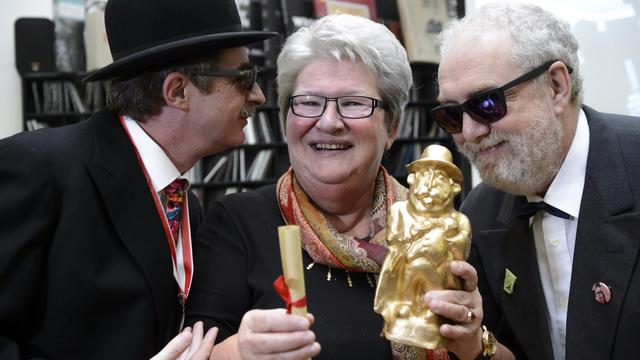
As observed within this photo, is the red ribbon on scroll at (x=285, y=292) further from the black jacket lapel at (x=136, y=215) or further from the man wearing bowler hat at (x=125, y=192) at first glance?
the black jacket lapel at (x=136, y=215)

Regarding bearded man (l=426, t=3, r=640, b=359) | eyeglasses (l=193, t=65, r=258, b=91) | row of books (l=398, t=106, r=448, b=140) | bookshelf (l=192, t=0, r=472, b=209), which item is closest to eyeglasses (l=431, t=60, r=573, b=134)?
bearded man (l=426, t=3, r=640, b=359)

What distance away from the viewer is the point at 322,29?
2111 mm

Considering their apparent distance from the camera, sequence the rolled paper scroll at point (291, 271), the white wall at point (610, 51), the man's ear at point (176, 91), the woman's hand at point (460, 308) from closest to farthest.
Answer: the rolled paper scroll at point (291, 271) < the woman's hand at point (460, 308) < the man's ear at point (176, 91) < the white wall at point (610, 51)

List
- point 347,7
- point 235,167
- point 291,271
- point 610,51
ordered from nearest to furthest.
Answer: point 291,271
point 610,51
point 235,167
point 347,7

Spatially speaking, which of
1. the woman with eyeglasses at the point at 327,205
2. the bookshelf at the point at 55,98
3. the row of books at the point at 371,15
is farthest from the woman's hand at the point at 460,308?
the bookshelf at the point at 55,98

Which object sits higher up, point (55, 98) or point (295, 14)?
point (295, 14)

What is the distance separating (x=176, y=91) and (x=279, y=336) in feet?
3.15

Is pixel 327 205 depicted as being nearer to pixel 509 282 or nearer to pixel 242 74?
pixel 242 74

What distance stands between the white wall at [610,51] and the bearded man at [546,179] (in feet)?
10.0

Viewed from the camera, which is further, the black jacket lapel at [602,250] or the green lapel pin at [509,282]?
the green lapel pin at [509,282]

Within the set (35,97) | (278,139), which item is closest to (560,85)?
(278,139)

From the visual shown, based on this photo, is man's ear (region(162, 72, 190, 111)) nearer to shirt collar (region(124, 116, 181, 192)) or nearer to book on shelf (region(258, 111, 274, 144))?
shirt collar (region(124, 116, 181, 192))

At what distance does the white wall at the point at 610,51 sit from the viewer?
496 centimetres

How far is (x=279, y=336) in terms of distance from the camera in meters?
1.52
